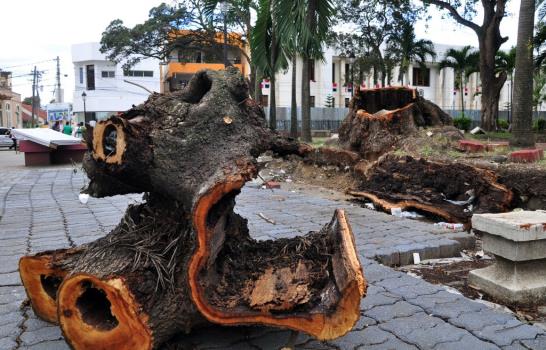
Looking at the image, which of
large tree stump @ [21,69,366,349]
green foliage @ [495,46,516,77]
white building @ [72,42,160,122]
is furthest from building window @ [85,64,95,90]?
large tree stump @ [21,69,366,349]

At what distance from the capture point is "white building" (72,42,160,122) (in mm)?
53719

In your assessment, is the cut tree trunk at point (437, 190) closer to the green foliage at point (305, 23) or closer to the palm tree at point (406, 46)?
the green foliage at point (305, 23)

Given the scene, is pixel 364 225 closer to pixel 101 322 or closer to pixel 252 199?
pixel 252 199

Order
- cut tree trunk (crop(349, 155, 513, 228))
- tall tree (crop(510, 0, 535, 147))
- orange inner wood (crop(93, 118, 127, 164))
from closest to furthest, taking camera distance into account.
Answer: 1. orange inner wood (crop(93, 118, 127, 164))
2. cut tree trunk (crop(349, 155, 513, 228))
3. tall tree (crop(510, 0, 535, 147))

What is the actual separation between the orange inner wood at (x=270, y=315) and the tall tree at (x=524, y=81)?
787 centimetres

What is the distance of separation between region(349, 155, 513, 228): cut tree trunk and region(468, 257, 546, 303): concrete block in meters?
2.22

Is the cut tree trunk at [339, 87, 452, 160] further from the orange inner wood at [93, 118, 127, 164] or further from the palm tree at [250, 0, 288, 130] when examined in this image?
the orange inner wood at [93, 118, 127, 164]

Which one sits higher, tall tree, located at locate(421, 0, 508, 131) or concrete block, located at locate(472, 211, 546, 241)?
tall tree, located at locate(421, 0, 508, 131)

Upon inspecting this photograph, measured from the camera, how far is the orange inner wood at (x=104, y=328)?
222cm

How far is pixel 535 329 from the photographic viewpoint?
2.82 meters

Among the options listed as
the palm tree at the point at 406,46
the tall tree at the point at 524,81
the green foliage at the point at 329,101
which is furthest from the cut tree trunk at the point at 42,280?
the green foliage at the point at 329,101

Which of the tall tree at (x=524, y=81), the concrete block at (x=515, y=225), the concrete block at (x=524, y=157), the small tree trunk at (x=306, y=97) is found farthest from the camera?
the small tree trunk at (x=306, y=97)

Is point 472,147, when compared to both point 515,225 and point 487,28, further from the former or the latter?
point 487,28

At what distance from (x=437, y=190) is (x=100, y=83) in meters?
53.7
